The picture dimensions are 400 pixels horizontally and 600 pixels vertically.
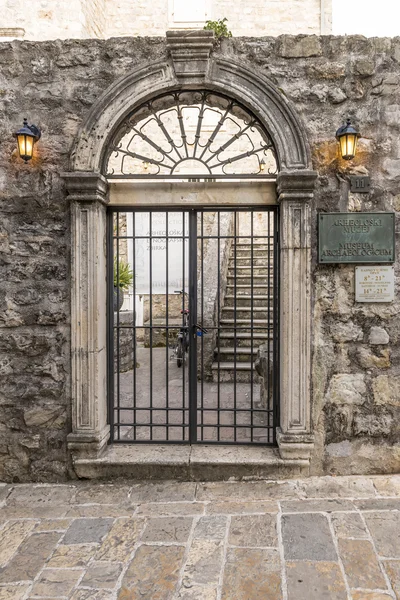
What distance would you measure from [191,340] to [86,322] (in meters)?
0.99

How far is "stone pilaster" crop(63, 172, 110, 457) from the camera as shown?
3490mm

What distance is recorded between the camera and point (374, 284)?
11.5ft

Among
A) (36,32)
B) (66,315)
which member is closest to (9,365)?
(66,315)

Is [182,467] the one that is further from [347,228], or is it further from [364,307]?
[347,228]

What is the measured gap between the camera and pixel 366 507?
3.11m

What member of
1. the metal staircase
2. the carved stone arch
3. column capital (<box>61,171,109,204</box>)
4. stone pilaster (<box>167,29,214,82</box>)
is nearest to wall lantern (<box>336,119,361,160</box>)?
the carved stone arch

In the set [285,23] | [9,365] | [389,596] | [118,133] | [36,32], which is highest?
[285,23]

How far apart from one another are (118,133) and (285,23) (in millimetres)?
10427

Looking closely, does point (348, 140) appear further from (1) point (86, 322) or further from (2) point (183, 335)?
(1) point (86, 322)

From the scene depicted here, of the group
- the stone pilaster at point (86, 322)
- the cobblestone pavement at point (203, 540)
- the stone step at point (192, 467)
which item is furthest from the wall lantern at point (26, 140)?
the cobblestone pavement at point (203, 540)

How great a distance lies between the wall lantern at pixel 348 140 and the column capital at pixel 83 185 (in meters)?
2.09

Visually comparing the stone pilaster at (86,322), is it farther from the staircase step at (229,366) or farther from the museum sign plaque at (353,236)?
the staircase step at (229,366)

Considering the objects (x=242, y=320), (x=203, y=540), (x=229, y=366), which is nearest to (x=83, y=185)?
(x=203, y=540)

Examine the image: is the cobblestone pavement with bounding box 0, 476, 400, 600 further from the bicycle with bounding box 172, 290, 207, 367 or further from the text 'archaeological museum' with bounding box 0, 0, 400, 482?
the bicycle with bounding box 172, 290, 207, 367
